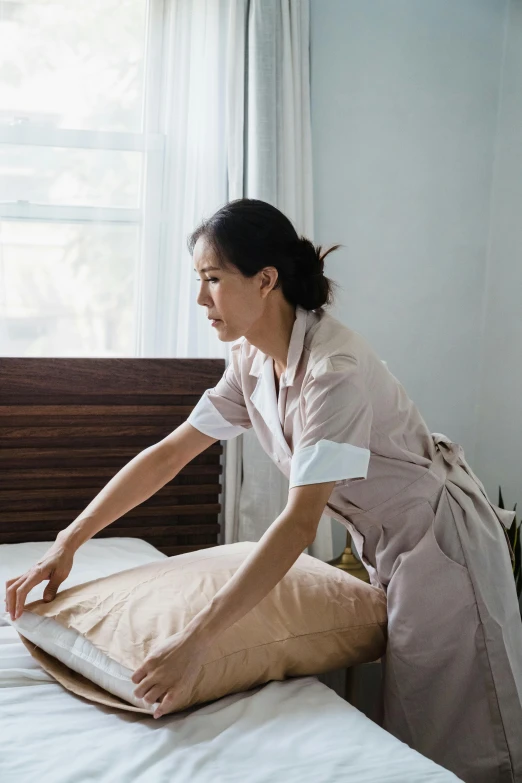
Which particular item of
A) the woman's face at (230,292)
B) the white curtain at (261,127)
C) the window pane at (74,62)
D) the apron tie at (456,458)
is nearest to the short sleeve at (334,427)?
the woman's face at (230,292)

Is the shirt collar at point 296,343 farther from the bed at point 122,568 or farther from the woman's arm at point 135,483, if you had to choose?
the bed at point 122,568

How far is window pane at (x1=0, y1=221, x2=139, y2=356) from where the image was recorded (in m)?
2.51

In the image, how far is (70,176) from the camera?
2547mm

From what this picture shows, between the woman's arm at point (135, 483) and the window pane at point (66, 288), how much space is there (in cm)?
90

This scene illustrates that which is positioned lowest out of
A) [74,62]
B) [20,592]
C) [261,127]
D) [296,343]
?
[20,592]

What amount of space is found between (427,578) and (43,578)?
0.71m

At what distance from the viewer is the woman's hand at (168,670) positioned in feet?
4.00

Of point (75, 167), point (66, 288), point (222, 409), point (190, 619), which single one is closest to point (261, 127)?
point (75, 167)

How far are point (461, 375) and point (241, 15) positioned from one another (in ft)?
4.65

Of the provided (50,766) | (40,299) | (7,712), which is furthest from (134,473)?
(40,299)

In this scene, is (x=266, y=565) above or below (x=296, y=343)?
below

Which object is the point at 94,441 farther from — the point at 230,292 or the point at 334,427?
the point at 334,427

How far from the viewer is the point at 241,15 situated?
8.45ft

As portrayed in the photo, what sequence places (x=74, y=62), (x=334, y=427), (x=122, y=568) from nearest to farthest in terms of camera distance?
(x=334, y=427) < (x=122, y=568) < (x=74, y=62)
